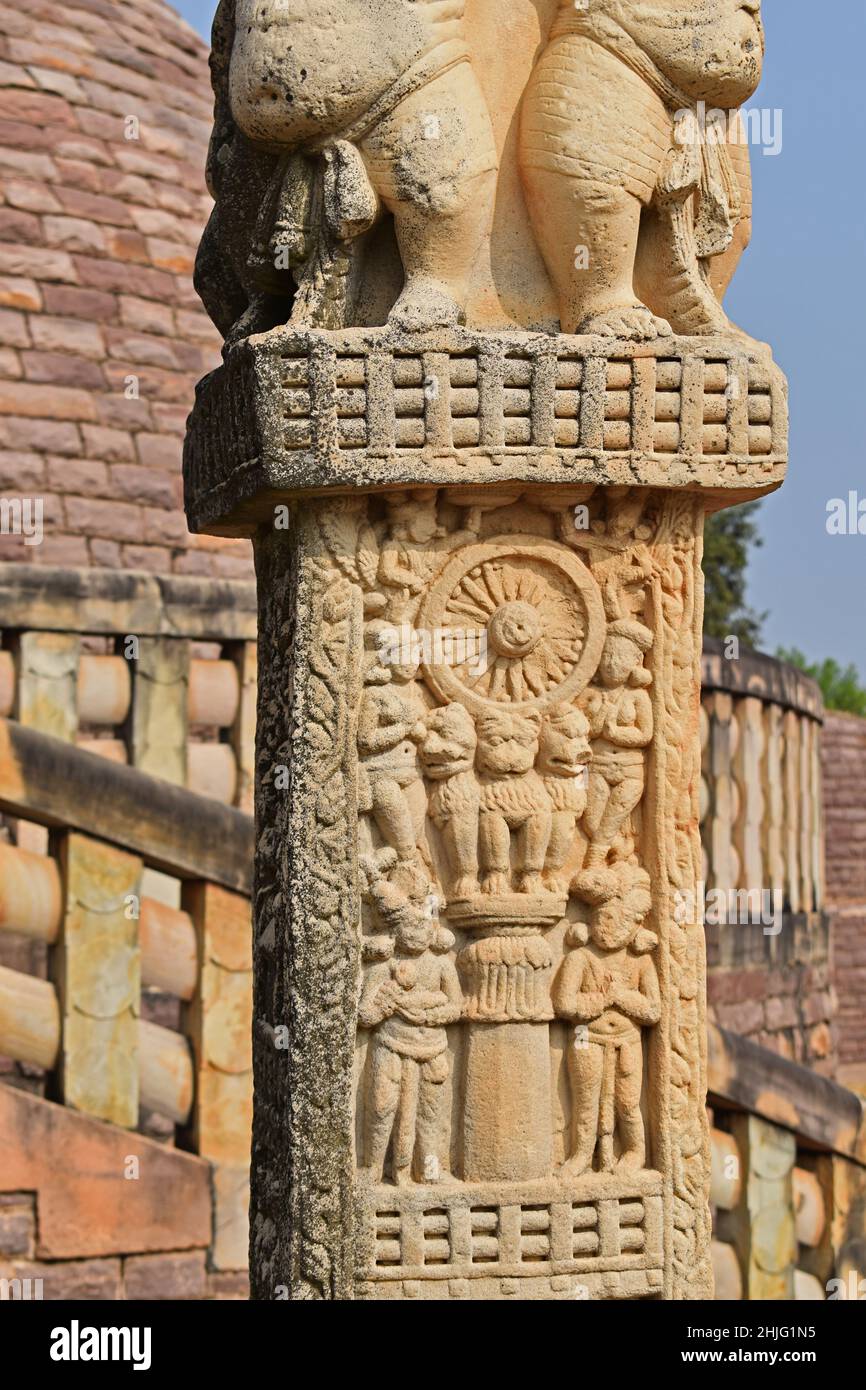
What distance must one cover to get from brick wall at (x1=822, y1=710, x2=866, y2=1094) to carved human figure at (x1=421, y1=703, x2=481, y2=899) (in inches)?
651

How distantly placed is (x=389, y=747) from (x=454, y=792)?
160 millimetres

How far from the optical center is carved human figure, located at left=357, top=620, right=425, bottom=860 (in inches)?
171

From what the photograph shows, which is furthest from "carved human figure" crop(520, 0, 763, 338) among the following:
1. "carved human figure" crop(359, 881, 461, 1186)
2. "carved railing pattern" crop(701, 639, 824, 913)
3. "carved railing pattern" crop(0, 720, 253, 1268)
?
"carved railing pattern" crop(701, 639, 824, 913)

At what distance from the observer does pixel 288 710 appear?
439 cm

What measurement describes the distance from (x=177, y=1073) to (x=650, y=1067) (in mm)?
3013

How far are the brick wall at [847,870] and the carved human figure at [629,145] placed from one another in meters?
16.6

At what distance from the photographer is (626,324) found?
438 cm

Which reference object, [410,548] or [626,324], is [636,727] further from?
[626,324]

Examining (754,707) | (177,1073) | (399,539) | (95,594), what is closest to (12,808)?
(177,1073)

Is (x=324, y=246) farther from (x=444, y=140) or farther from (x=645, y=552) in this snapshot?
(x=645, y=552)

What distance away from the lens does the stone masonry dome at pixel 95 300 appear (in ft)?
41.9

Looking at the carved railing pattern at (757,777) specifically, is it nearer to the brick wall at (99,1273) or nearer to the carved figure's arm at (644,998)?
the brick wall at (99,1273)
